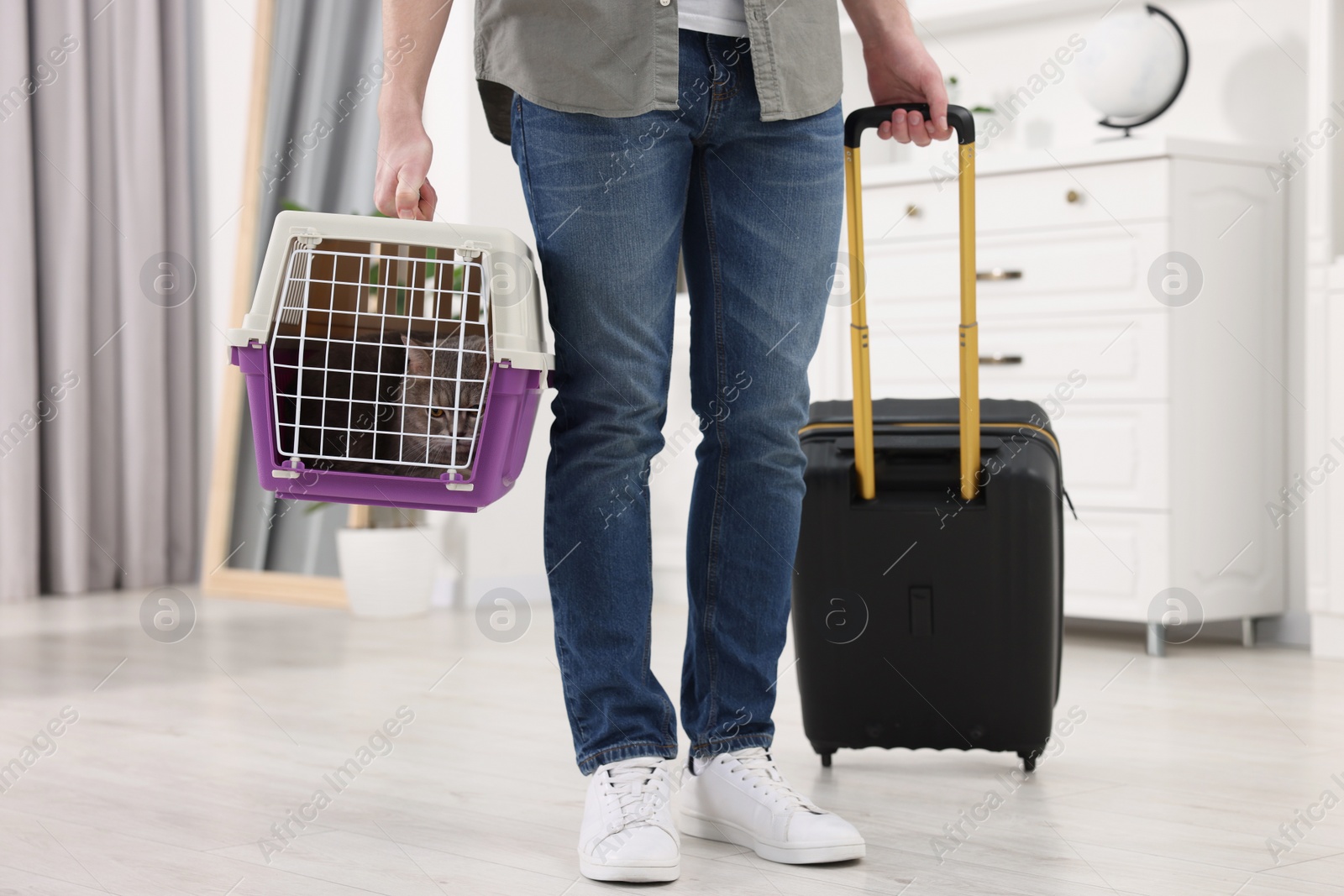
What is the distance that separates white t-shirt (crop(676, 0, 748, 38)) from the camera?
3.76 feet

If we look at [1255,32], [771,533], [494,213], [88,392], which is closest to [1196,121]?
[1255,32]

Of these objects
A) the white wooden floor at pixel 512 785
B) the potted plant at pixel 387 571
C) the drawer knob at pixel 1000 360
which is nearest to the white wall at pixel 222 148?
the potted plant at pixel 387 571

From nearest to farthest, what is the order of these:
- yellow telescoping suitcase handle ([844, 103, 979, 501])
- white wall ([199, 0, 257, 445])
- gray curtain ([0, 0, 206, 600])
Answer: yellow telescoping suitcase handle ([844, 103, 979, 501]) → gray curtain ([0, 0, 206, 600]) → white wall ([199, 0, 257, 445])

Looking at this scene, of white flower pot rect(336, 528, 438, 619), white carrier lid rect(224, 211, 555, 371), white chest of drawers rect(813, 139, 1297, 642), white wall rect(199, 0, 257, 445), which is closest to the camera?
white carrier lid rect(224, 211, 555, 371)

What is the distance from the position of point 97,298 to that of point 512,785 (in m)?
2.37

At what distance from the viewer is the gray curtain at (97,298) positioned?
321cm

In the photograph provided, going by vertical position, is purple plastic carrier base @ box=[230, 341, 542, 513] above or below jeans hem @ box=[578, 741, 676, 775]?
above

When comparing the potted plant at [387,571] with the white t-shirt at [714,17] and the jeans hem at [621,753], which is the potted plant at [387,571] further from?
the white t-shirt at [714,17]

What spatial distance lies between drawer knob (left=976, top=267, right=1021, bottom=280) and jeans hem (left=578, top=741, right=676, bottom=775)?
1543 millimetres

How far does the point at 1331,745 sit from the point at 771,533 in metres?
0.84

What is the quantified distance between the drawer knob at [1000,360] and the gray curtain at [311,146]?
1.42 m

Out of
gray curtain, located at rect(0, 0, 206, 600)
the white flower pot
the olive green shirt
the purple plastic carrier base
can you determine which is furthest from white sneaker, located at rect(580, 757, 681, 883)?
gray curtain, located at rect(0, 0, 206, 600)

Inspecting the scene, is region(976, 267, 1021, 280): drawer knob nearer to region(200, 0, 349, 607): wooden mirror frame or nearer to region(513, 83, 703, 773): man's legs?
region(513, 83, 703, 773): man's legs

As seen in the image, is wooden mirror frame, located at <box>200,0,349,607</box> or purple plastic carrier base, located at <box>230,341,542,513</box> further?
wooden mirror frame, located at <box>200,0,349,607</box>
